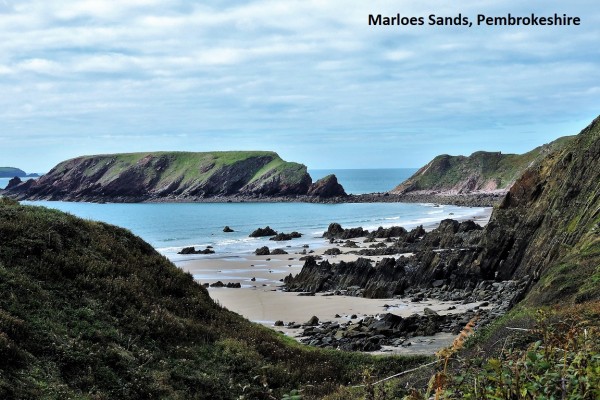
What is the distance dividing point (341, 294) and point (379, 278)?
8.93ft

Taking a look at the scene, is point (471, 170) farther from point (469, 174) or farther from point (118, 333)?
point (118, 333)

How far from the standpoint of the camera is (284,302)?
112ft

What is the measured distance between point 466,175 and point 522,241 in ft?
442

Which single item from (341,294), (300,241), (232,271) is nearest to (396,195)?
(300,241)

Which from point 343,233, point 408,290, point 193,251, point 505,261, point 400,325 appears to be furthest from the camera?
point 343,233

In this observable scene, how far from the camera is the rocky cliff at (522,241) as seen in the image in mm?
27000

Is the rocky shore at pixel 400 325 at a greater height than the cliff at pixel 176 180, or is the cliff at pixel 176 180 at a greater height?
the cliff at pixel 176 180

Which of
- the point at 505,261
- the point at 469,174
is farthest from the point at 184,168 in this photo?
the point at 505,261

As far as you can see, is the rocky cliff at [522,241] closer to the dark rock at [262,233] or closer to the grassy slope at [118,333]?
the grassy slope at [118,333]

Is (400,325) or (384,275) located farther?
(384,275)

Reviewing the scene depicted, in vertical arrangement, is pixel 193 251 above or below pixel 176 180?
below

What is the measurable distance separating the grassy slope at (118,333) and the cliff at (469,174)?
444ft

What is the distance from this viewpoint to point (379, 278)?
36875 millimetres

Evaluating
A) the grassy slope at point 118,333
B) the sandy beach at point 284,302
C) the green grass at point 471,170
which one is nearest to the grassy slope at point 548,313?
the grassy slope at point 118,333
